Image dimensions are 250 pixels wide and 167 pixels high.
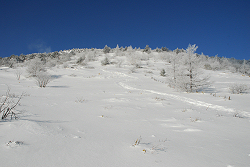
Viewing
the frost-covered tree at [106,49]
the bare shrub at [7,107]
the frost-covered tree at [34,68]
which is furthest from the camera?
the frost-covered tree at [106,49]

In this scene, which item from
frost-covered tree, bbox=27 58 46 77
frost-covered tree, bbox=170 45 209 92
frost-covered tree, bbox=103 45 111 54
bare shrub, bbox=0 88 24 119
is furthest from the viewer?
frost-covered tree, bbox=103 45 111 54

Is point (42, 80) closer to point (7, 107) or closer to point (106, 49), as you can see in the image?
point (7, 107)

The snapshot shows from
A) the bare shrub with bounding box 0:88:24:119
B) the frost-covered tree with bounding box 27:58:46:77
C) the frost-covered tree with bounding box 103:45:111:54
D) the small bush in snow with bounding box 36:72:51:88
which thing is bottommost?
the bare shrub with bounding box 0:88:24:119

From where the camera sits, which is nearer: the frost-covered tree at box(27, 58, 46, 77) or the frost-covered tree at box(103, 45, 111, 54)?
the frost-covered tree at box(27, 58, 46, 77)

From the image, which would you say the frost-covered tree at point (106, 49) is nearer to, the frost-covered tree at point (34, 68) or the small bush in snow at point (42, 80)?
the frost-covered tree at point (34, 68)

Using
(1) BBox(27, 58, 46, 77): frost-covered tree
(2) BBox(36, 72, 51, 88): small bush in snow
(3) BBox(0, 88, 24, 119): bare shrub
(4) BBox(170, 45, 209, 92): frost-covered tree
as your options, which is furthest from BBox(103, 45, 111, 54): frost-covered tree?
(3) BBox(0, 88, 24, 119): bare shrub

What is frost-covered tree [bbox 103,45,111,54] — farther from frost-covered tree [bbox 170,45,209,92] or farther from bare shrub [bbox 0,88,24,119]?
bare shrub [bbox 0,88,24,119]

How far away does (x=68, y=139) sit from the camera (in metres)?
2.26

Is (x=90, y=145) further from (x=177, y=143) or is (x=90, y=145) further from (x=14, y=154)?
(x=177, y=143)

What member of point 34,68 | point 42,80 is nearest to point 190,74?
point 42,80

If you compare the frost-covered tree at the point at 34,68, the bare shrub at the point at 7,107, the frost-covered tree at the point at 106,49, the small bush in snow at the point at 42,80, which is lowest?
the bare shrub at the point at 7,107

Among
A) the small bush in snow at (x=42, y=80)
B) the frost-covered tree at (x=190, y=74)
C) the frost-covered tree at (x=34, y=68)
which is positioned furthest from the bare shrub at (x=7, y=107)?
the frost-covered tree at (x=34, y=68)

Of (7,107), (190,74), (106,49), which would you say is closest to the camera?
(7,107)

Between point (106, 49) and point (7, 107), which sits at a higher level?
point (106, 49)
